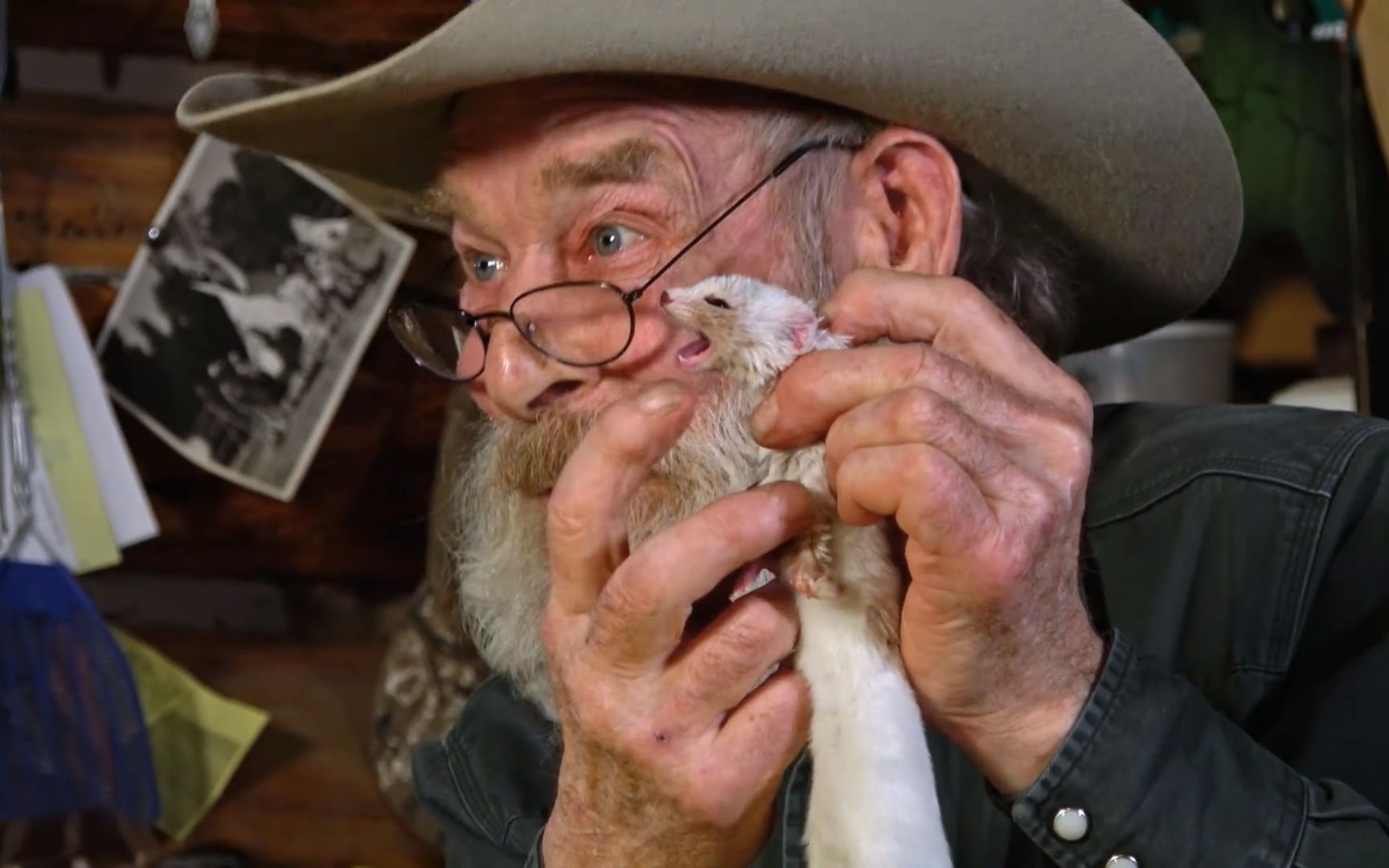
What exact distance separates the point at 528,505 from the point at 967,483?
17.3 inches

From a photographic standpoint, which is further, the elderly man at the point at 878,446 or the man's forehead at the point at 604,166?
the man's forehead at the point at 604,166

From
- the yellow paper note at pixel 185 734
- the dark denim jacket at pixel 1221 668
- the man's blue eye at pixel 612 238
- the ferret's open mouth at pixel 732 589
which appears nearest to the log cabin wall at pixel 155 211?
the yellow paper note at pixel 185 734

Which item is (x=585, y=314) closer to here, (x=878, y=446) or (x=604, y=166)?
(x=604, y=166)

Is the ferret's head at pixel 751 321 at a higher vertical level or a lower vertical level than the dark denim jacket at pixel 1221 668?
higher

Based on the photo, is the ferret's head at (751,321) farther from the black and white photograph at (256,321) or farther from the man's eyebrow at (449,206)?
the black and white photograph at (256,321)

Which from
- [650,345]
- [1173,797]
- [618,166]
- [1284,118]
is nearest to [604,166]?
[618,166]

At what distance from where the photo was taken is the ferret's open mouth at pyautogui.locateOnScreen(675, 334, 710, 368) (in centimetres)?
80

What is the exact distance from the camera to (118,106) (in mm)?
1430

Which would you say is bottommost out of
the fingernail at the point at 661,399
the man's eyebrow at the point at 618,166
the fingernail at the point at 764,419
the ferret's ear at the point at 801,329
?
the fingernail at the point at 661,399

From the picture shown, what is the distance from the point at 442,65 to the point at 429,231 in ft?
1.98

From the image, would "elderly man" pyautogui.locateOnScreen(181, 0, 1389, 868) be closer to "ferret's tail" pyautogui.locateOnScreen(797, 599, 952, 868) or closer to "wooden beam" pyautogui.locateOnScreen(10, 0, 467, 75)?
"ferret's tail" pyautogui.locateOnScreen(797, 599, 952, 868)

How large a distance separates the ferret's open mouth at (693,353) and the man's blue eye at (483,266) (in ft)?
0.76

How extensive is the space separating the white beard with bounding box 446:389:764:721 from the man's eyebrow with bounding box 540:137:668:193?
168mm

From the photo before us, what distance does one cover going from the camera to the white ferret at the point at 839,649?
592 millimetres
